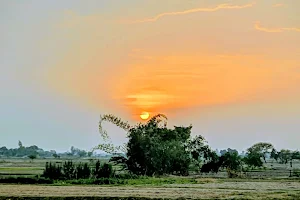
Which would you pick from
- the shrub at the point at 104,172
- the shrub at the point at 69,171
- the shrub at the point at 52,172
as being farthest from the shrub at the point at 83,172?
the shrub at the point at 52,172

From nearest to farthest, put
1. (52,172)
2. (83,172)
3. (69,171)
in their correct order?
(52,172)
(69,171)
(83,172)

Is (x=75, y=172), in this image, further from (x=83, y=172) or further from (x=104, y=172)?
(x=104, y=172)

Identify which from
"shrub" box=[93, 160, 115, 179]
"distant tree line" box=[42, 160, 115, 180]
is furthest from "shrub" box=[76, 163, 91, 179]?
"shrub" box=[93, 160, 115, 179]

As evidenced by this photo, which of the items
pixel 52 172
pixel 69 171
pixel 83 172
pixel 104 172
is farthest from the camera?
pixel 104 172

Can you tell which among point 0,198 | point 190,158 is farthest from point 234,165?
point 0,198

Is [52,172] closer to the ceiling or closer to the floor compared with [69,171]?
closer to the floor

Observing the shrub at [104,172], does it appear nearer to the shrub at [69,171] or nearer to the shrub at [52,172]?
the shrub at [69,171]

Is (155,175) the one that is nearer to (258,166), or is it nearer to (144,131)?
(144,131)

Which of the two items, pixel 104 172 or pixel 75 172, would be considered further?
pixel 104 172

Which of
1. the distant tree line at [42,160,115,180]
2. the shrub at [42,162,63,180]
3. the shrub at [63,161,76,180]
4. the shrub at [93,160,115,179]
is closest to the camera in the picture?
the shrub at [42,162,63,180]

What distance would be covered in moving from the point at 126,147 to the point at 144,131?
256 cm

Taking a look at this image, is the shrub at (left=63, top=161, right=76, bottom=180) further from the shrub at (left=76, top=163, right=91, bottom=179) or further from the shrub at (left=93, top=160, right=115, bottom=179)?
the shrub at (left=93, top=160, right=115, bottom=179)

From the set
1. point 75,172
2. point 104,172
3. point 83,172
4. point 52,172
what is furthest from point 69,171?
point 104,172

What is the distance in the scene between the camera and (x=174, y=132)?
62.8 m
